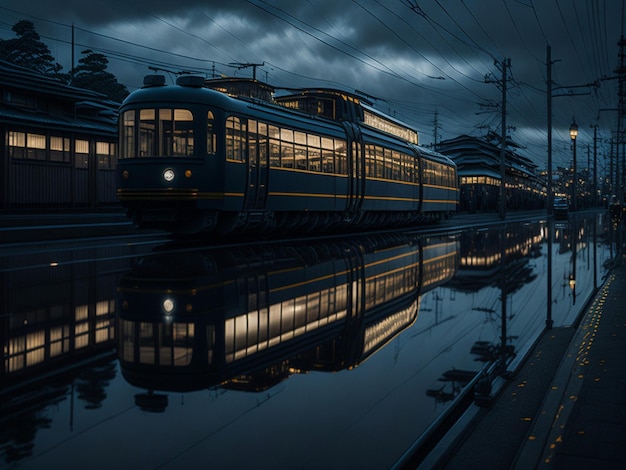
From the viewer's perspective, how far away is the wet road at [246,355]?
361cm

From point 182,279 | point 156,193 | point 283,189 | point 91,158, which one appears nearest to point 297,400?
point 182,279

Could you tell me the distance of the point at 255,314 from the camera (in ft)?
24.6

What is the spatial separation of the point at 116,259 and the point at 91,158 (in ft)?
61.6

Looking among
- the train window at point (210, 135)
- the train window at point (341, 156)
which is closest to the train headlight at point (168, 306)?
the train window at point (210, 135)

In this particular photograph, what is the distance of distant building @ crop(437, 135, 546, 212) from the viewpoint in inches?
3388

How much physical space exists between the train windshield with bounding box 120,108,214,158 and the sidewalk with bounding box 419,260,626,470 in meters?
12.4

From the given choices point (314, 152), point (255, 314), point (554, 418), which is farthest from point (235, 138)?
point (554, 418)

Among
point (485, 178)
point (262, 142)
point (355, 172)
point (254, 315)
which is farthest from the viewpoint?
point (485, 178)

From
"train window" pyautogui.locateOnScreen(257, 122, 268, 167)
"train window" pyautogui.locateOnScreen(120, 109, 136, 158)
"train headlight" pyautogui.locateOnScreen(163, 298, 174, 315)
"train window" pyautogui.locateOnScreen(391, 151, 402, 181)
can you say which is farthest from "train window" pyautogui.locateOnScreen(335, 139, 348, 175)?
"train headlight" pyautogui.locateOnScreen(163, 298, 174, 315)

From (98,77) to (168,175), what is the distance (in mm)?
58769

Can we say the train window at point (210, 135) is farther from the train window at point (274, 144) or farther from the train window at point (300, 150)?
the train window at point (300, 150)

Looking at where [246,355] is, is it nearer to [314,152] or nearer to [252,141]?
[252,141]

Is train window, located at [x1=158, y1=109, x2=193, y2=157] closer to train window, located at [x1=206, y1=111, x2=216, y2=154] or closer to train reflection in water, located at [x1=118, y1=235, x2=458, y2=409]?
train window, located at [x1=206, y1=111, x2=216, y2=154]

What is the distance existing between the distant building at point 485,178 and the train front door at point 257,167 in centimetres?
5369
